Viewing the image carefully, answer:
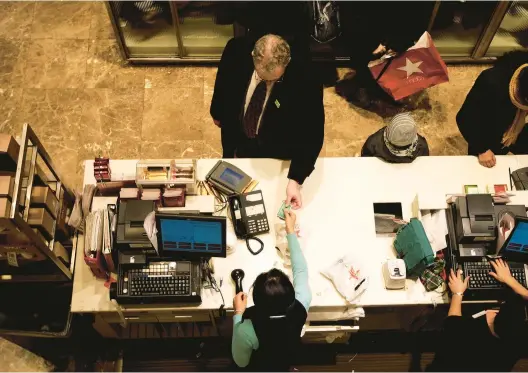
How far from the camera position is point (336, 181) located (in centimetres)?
337

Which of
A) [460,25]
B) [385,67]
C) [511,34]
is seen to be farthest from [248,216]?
[511,34]

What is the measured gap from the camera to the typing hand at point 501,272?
2961mm

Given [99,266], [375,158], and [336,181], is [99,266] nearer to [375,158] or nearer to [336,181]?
[336,181]

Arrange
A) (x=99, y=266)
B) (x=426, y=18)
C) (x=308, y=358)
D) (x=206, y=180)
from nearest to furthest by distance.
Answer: (x=99, y=266), (x=206, y=180), (x=308, y=358), (x=426, y=18)

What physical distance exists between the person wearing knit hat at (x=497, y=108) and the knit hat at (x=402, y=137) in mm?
422

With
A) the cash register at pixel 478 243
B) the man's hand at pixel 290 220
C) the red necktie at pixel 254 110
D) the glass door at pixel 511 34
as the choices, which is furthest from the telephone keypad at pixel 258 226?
the glass door at pixel 511 34

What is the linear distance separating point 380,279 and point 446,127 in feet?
6.78

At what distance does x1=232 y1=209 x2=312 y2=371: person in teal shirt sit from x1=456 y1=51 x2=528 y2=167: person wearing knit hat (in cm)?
158

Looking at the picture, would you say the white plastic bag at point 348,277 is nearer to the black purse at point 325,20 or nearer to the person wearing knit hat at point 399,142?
the person wearing knit hat at point 399,142

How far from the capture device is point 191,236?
279 cm

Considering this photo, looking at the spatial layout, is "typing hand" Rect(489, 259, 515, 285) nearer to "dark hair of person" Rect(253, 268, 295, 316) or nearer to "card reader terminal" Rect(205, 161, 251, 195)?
"dark hair of person" Rect(253, 268, 295, 316)

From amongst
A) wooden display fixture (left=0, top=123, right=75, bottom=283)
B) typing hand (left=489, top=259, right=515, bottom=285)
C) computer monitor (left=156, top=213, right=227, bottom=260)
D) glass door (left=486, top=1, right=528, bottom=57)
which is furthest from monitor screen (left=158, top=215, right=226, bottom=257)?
glass door (left=486, top=1, right=528, bottom=57)

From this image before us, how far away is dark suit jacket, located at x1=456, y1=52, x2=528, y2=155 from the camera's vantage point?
131 inches

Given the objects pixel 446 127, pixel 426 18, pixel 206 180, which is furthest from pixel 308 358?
pixel 426 18
